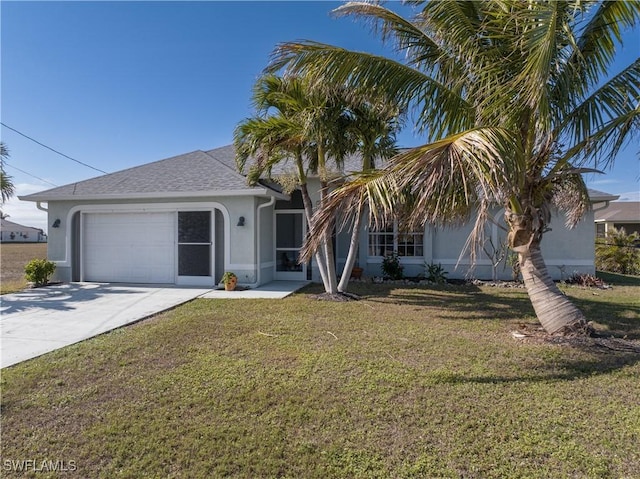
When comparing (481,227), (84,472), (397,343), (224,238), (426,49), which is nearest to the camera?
(84,472)

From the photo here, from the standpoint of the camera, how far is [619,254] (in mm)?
15664

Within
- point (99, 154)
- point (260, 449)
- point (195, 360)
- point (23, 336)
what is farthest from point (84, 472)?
point (99, 154)

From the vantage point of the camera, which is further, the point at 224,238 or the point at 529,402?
the point at 224,238

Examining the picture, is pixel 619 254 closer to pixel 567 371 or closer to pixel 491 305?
pixel 491 305

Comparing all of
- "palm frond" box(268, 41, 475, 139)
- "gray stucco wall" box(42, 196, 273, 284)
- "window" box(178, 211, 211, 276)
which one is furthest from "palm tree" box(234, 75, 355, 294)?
"window" box(178, 211, 211, 276)

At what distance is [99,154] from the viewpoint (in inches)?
779

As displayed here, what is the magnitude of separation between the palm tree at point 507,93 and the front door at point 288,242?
22.5 ft

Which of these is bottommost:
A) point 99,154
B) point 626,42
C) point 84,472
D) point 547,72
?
point 84,472

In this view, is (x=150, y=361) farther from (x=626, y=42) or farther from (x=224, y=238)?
(x=626, y=42)

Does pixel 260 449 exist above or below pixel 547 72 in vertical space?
below

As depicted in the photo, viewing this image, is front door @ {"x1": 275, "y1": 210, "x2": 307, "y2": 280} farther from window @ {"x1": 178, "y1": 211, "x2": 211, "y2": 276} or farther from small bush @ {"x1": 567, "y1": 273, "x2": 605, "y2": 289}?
small bush @ {"x1": 567, "y1": 273, "x2": 605, "y2": 289}

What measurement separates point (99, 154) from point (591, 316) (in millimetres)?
23439

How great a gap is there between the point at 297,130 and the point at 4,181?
11.2 metres

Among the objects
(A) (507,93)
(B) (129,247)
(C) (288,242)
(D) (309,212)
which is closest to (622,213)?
(C) (288,242)
